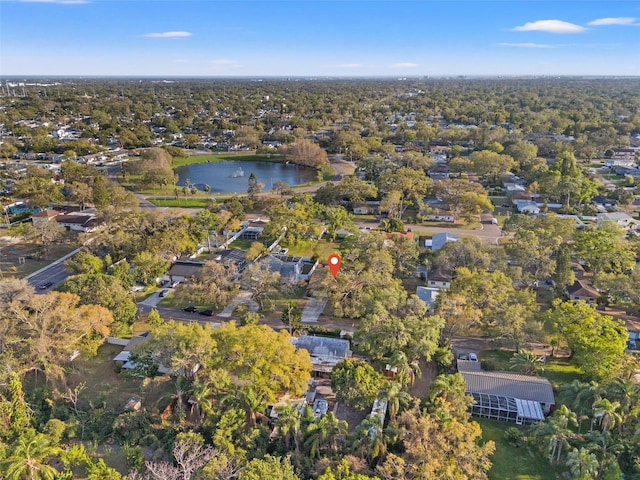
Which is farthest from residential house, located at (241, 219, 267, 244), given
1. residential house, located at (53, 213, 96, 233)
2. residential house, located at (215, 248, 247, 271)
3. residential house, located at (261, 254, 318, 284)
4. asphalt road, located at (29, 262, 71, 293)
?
asphalt road, located at (29, 262, 71, 293)

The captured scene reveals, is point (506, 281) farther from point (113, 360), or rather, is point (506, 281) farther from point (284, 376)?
point (113, 360)

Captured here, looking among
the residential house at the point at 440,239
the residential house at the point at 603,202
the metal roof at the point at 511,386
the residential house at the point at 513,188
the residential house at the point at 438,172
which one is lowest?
the metal roof at the point at 511,386

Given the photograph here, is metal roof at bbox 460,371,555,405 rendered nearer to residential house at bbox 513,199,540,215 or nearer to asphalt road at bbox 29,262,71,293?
asphalt road at bbox 29,262,71,293

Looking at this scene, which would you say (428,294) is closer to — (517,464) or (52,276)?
(517,464)

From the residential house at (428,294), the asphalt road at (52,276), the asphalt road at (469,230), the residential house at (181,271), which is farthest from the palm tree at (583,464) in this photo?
the asphalt road at (52,276)

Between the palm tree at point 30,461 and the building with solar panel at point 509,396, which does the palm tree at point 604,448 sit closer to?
the building with solar panel at point 509,396

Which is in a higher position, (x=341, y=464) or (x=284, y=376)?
(x=284, y=376)

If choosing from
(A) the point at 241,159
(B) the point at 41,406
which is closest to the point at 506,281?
(B) the point at 41,406
